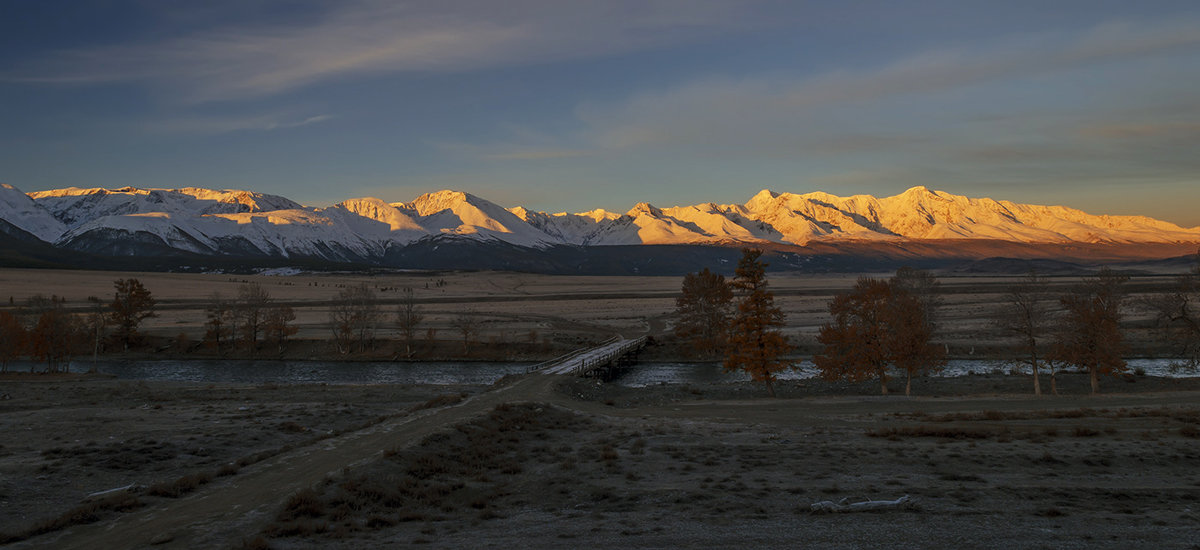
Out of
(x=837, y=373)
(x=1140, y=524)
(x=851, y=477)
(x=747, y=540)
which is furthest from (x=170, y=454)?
(x=837, y=373)

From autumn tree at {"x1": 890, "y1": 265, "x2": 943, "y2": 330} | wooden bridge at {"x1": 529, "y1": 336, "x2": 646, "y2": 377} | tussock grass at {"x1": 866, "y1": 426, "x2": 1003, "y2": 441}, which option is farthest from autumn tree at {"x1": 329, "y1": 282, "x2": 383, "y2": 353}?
tussock grass at {"x1": 866, "y1": 426, "x2": 1003, "y2": 441}

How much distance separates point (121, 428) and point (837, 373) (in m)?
42.6

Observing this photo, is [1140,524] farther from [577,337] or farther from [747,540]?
[577,337]

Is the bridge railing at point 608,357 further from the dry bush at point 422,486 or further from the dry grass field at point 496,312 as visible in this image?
the dry bush at point 422,486

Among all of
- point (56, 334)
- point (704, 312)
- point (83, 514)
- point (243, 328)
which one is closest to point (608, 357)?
point (704, 312)

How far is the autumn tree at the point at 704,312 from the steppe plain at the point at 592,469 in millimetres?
31106

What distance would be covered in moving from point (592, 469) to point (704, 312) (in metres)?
56.8

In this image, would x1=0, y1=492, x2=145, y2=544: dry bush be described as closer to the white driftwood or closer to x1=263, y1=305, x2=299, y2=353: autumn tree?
the white driftwood

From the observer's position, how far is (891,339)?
159ft

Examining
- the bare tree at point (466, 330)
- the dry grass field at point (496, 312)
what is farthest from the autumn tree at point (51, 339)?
the bare tree at point (466, 330)

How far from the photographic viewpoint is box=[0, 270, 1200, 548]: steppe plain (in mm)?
15852

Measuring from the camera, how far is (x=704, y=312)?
78.7 m

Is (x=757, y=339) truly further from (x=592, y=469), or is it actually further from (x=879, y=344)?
(x=592, y=469)

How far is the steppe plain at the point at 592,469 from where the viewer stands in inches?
624
